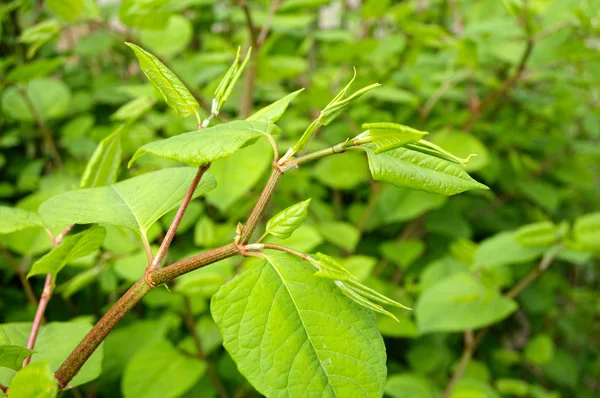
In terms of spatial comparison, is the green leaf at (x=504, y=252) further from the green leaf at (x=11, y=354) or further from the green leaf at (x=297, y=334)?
the green leaf at (x=11, y=354)

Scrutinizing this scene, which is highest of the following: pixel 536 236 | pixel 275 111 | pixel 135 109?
pixel 275 111

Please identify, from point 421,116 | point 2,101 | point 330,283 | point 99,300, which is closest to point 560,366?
point 421,116

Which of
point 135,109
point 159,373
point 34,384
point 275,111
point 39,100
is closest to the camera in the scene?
point 34,384

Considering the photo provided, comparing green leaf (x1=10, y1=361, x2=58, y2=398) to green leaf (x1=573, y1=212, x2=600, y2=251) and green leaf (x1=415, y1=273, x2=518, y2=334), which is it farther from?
green leaf (x1=573, y1=212, x2=600, y2=251)

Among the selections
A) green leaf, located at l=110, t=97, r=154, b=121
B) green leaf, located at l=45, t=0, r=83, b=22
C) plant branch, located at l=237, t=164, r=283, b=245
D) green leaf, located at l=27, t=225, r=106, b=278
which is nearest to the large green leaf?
green leaf, located at l=27, t=225, r=106, b=278

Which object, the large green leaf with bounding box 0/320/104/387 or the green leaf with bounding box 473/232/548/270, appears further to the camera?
the green leaf with bounding box 473/232/548/270

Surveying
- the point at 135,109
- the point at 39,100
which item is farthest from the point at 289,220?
the point at 39,100

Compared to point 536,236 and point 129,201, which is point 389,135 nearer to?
point 129,201
